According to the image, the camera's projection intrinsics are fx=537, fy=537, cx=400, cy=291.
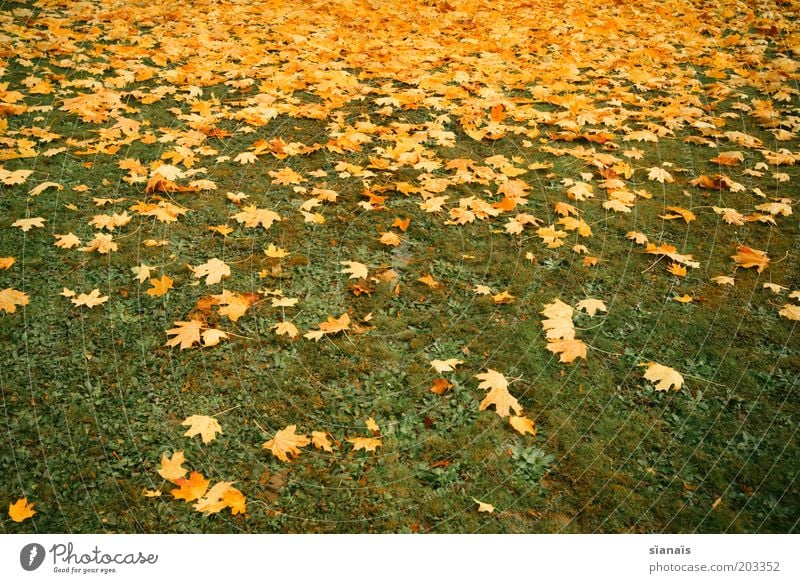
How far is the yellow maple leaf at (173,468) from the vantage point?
289cm

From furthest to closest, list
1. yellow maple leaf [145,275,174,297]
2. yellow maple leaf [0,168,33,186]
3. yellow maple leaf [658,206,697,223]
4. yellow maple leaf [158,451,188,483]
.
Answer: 1. yellow maple leaf [0,168,33,186]
2. yellow maple leaf [658,206,697,223]
3. yellow maple leaf [145,275,174,297]
4. yellow maple leaf [158,451,188,483]

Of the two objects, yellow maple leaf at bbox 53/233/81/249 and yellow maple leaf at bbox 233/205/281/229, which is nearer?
yellow maple leaf at bbox 53/233/81/249

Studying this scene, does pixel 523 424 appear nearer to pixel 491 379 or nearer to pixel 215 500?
pixel 491 379

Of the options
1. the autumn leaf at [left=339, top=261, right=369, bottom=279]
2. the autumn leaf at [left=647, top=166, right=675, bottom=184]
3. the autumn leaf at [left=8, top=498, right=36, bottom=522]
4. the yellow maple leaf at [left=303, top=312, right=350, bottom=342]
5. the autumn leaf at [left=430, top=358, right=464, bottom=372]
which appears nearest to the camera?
the autumn leaf at [left=8, top=498, right=36, bottom=522]

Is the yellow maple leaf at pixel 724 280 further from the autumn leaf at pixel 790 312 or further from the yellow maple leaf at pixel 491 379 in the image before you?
the yellow maple leaf at pixel 491 379

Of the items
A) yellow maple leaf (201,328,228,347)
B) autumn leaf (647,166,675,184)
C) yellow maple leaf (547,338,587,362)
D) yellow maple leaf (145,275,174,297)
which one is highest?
autumn leaf (647,166,675,184)

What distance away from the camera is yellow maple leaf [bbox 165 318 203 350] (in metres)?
3.60

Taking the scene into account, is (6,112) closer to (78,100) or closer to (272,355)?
(78,100)

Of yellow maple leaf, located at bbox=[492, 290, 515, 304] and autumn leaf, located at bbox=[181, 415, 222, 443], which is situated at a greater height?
yellow maple leaf, located at bbox=[492, 290, 515, 304]

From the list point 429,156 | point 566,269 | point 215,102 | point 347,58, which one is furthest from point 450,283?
point 347,58

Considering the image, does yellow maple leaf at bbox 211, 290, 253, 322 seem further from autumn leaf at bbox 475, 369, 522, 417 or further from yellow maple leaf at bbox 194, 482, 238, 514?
autumn leaf at bbox 475, 369, 522, 417

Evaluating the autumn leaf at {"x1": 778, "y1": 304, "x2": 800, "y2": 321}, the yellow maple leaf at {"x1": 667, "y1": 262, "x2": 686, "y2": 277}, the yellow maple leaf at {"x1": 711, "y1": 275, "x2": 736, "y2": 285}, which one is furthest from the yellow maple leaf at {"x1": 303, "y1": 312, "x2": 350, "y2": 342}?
the autumn leaf at {"x1": 778, "y1": 304, "x2": 800, "y2": 321}

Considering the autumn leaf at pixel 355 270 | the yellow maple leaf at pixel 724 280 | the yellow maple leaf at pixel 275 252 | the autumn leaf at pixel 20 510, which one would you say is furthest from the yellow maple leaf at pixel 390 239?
the autumn leaf at pixel 20 510
